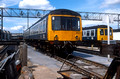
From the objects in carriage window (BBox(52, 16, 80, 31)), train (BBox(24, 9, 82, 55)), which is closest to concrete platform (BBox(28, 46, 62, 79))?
train (BBox(24, 9, 82, 55))

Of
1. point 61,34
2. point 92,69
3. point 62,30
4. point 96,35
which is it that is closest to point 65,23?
point 62,30

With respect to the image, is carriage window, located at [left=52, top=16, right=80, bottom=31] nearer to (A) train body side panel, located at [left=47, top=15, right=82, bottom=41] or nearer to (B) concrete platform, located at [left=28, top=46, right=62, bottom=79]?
(A) train body side panel, located at [left=47, top=15, right=82, bottom=41]

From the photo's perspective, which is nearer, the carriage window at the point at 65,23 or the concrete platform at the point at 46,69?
the concrete platform at the point at 46,69

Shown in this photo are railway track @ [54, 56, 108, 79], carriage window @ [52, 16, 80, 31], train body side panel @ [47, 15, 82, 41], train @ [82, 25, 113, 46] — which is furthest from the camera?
train @ [82, 25, 113, 46]

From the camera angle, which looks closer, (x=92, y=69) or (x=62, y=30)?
(x=92, y=69)

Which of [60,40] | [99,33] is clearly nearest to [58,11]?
[60,40]

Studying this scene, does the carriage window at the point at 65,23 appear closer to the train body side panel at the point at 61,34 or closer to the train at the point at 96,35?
the train body side panel at the point at 61,34

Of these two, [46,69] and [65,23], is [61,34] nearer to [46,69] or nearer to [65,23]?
[65,23]

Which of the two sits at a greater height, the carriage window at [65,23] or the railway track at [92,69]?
the carriage window at [65,23]

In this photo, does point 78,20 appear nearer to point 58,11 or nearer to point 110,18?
point 58,11

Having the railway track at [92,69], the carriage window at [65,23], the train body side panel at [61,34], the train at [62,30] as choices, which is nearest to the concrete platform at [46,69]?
the railway track at [92,69]

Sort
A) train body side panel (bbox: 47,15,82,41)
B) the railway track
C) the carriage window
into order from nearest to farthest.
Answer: the railway track, train body side panel (bbox: 47,15,82,41), the carriage window

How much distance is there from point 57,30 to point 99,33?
42.4ft

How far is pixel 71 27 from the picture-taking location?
39.0 feet
